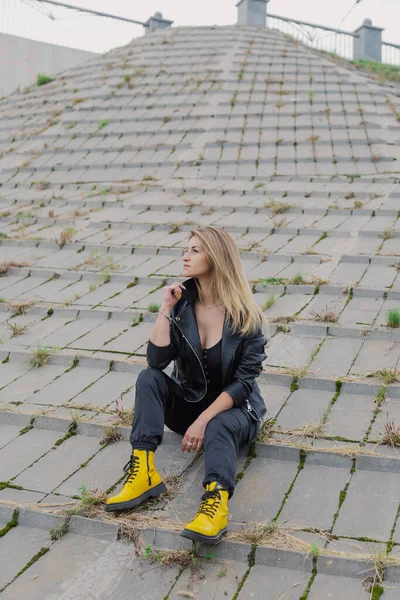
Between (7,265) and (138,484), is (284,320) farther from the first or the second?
(7,265)

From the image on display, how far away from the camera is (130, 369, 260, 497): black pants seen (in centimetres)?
286

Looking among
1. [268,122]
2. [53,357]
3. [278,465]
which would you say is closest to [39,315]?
[53,357]

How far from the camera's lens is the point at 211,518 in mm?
2670

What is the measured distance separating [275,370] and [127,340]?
3.87ft

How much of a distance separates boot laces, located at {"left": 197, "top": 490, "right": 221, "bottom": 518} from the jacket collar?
0.66 m

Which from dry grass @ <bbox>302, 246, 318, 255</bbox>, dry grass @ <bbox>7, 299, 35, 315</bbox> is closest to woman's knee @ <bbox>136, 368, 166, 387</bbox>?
dry grass @ <bbox>7, 299, 35, 315</bbox>

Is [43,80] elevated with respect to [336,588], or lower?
elevated

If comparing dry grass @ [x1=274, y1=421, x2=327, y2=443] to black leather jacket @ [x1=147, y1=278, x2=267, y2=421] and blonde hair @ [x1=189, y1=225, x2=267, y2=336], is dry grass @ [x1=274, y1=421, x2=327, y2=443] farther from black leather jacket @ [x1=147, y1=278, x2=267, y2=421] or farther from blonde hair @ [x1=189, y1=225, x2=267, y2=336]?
blonde hair @ [x1=189, y1=225, x2=267, y2=336]

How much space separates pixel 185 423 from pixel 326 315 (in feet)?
5.63

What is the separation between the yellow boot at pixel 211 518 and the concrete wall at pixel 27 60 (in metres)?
15.2

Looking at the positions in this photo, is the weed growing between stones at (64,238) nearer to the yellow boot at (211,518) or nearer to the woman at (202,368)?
the woman at (202,368)

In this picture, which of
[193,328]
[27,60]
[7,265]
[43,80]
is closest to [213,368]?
[193,328]

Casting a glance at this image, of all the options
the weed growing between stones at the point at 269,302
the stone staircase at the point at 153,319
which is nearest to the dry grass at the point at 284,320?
the stone staircase at the point at 153,319

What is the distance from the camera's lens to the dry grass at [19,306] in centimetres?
542
